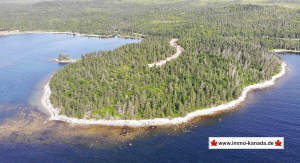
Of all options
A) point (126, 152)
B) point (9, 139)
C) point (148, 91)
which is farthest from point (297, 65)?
point (9, 139)

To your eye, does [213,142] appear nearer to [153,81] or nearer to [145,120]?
[145,120]

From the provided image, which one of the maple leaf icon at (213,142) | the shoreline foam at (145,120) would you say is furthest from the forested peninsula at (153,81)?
the maple leaf icon at (213,142)

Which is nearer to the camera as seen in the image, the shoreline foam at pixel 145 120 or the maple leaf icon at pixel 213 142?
the maple leaf icon at pixel 213 142

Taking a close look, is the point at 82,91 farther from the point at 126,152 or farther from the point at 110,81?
the point at 126,152

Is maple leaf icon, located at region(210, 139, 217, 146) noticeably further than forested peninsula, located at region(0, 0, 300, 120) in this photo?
No

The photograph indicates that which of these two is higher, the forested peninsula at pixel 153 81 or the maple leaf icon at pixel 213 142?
the forested peninsula at pixel 153 81

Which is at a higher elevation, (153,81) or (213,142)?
(153,81)

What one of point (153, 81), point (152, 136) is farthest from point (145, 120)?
point (153, 81)

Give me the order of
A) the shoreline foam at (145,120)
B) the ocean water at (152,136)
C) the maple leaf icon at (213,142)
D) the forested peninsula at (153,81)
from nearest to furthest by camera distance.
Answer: the ocean water at (152,136) → the maple leaf icon at (213,142) → the shoreline foam at (145,120) → the forested peninsula at (153,81)

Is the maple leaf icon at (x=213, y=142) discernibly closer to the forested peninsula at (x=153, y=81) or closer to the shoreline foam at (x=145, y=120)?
the shoreline foam at (x=145, y=120)

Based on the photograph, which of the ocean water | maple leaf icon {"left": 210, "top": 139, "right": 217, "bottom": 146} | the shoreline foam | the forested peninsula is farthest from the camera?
the forested peninsula

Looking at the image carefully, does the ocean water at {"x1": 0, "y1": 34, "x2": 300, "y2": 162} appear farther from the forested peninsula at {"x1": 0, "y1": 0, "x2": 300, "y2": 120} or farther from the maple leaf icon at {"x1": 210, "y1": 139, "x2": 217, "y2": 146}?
the forested peninsula at {"x1": 0, "y1": 0, "x2": 300, "y2": 120}

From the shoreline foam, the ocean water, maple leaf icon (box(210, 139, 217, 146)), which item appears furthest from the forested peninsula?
maple leaf icon (box(210, 139, 217, 146))
